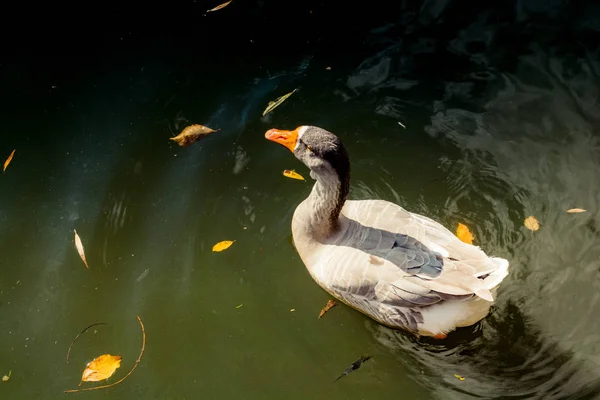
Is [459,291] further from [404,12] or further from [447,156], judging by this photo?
[404,12]

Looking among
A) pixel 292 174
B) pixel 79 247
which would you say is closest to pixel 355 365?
pixel 292 174

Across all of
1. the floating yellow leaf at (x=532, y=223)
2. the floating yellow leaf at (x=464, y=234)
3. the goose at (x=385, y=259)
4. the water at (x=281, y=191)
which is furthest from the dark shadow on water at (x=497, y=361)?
the floating yellow leaf at (x=532, y=223)

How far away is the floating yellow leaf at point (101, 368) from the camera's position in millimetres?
3266

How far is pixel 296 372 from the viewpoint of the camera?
3.26m

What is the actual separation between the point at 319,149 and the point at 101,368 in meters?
1.92

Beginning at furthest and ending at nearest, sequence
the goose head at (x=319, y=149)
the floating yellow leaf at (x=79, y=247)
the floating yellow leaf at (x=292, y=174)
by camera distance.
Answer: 1. the floating yellow leaf at (x=292, y=174)
2. the floating yellow leaf at (x=79, y=247)
3. the goose head at (x=319, y=149)

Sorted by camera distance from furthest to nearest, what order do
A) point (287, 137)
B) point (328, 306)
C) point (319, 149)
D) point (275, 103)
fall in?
point (275, 103) < point (328, 306) < point (287, 137) < point (319, 149)

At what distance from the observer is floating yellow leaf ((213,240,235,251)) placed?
3.78 metres

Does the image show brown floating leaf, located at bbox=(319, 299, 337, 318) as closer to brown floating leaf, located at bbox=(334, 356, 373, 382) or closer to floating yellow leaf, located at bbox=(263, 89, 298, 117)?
brown floating leaf, located at bbox=(334, 356, 373, 382)

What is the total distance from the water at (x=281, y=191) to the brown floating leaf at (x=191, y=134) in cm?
8

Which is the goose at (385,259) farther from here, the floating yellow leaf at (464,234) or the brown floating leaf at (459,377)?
the floating yellow leaf at (464,234)

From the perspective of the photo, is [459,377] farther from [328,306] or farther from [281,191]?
[281,191]

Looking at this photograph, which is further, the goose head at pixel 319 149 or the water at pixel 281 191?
the water at pixel 281 191

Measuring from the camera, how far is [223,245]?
3.79 m
